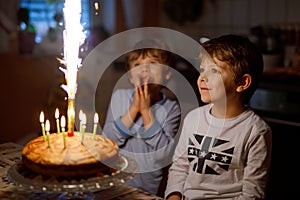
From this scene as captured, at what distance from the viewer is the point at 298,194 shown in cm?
236

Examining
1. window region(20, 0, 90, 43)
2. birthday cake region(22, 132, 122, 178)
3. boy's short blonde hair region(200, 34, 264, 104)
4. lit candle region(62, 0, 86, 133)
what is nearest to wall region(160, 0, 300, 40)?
window region(20, 0, 90, 43)

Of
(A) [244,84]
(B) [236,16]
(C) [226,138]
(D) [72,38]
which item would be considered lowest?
(C) [226,138]

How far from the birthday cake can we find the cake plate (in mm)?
15

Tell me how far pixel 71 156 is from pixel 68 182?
66mm

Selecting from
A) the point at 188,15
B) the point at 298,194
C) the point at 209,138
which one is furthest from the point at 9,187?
the point at 188,15

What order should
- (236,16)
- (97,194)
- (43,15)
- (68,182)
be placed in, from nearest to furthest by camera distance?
1. (68,182)
2. (97,194)
3. (236,16)
4. (43,15)

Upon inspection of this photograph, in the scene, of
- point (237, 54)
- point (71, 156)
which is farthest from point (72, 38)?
point (237, 54)

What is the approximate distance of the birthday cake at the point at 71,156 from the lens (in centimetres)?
111

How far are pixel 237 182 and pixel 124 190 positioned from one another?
31 centimetres

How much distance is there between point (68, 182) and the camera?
3.57 feet

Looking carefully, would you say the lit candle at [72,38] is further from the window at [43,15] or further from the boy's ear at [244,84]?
the window at [43,15]

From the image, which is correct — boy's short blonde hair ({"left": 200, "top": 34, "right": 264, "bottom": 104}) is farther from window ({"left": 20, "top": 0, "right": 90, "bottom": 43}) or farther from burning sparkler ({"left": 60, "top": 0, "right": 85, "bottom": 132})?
window ({"left": 20, "top": 0, "right": 90, "bottom": 43})

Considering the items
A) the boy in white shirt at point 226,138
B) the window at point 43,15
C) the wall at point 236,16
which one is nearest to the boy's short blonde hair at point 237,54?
the boy in white shirt at point 226,138

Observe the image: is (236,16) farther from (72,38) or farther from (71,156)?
(71,156)
